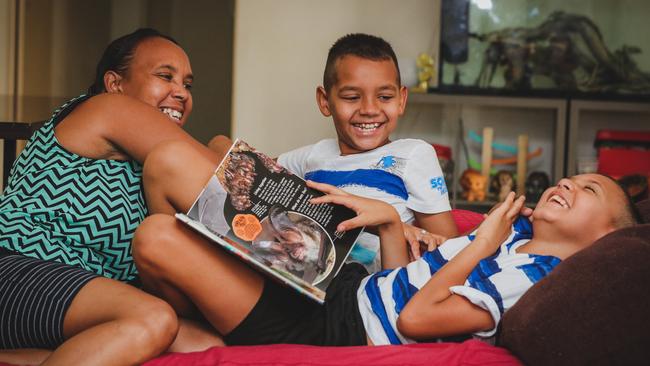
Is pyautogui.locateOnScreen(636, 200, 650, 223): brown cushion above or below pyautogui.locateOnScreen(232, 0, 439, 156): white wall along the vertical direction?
below

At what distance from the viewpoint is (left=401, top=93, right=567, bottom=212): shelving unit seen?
13.6 ft

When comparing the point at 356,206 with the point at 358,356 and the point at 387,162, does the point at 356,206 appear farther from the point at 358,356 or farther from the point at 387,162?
the point at 387,162

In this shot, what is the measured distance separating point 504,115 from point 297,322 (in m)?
3.56

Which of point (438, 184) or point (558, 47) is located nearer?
point (438, 184)

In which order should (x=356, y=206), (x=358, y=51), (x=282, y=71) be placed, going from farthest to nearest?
(x=282, y=71) → (x=358, y=51) → (x=356, y=206)

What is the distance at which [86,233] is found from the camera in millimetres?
1402

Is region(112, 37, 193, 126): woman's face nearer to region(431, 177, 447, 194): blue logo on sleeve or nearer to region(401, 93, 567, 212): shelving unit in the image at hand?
region(431, 177, 447, 194): blue logo on sleeve

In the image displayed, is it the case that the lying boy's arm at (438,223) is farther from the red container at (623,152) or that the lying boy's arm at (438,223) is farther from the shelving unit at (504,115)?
the red container at (623,152)

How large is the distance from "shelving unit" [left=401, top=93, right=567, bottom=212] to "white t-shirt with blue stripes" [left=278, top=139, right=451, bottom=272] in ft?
7.65

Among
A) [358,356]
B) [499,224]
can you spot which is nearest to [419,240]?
[499,224]

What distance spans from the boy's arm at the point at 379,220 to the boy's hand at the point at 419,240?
0.05 m

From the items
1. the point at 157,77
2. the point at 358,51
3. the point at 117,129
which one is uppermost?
the point at 358,51

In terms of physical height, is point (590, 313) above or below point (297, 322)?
above

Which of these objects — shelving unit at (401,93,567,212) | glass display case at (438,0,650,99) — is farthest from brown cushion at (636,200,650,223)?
glass display case at (438,0,650,99)
